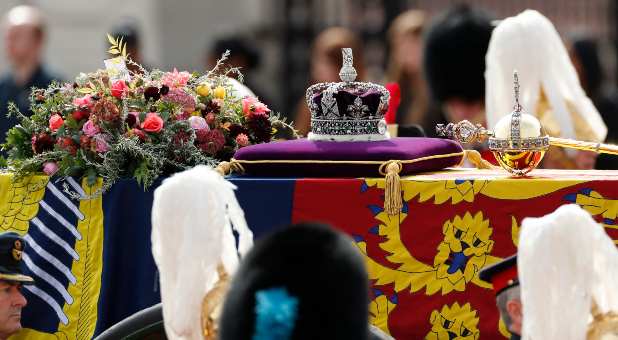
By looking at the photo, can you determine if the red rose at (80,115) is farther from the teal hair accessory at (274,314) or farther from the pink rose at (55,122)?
the teal hair accessory at (274,314)

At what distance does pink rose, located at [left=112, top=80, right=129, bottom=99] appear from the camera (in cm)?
589

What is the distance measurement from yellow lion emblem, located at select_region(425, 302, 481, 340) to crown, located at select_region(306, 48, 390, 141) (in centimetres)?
70

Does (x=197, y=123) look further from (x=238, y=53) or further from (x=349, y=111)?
(x=238, y=53)

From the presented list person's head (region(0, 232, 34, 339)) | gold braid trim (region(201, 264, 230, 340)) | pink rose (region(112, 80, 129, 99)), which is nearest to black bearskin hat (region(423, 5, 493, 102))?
pink rose (region(112, 80, 129, 99))

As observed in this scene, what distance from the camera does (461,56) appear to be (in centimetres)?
806

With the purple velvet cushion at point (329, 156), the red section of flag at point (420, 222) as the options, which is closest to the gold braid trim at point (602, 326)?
the red section of flag at point (420, 222)

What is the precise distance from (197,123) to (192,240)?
1189 mm

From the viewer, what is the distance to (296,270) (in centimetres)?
370

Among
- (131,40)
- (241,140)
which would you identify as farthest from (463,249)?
(131,40)

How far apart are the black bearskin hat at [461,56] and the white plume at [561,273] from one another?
11.4 ft

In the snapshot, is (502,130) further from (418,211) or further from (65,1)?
(65,1)

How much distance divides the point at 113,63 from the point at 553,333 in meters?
2.18

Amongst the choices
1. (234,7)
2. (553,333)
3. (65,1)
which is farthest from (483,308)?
(234,7)

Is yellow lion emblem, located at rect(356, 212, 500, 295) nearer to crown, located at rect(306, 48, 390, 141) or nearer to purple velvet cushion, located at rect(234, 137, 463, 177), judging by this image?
purple velvet cushion, located at rect(234, 137, 463, 177)
